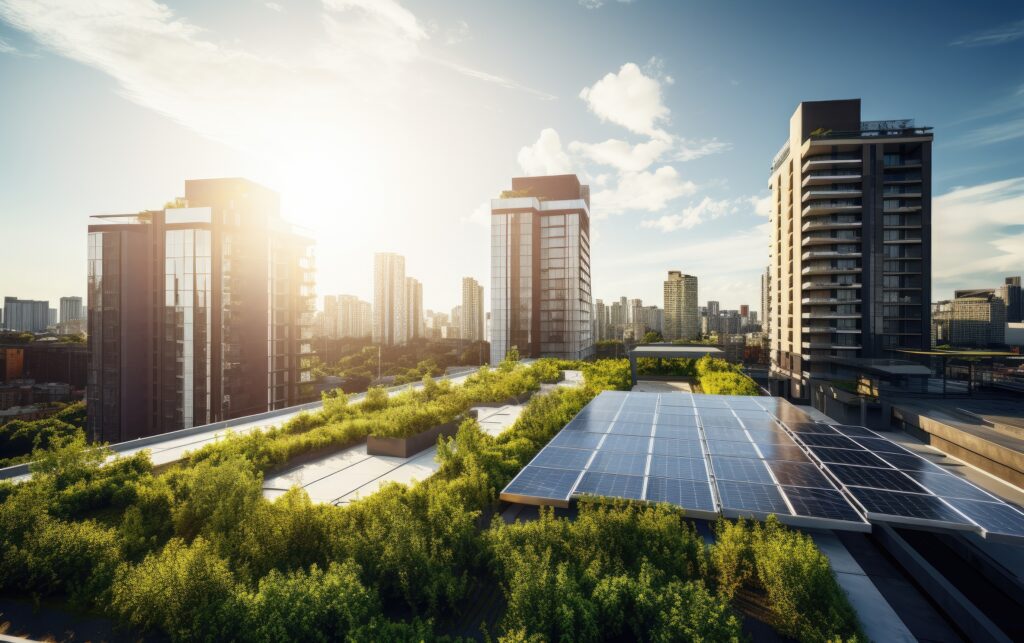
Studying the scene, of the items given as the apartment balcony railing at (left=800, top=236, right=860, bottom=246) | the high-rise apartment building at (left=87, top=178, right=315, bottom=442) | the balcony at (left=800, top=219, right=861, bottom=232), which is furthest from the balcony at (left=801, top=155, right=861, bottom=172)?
the high-rise apartment building at (left=87, top=178, right=315, bottom=442)

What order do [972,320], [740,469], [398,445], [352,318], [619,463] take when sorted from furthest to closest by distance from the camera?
[352,318] < [972,320] < [398,445] < [619,463] < [740,469]

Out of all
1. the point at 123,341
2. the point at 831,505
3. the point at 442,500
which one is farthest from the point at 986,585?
the point at 123,341

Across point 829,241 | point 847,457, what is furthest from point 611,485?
point 829,241

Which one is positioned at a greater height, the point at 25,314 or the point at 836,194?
the point at 836,194

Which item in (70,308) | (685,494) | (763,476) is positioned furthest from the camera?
(70,308)

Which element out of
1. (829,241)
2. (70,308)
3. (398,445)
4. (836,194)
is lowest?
(398,445)

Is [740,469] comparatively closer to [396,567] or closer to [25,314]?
[396,567]

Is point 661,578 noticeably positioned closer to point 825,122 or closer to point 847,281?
point 847,281

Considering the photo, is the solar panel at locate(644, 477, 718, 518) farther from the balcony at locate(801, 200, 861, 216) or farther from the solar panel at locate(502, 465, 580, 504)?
the balcony at locate(801, 200, 861, 216)
